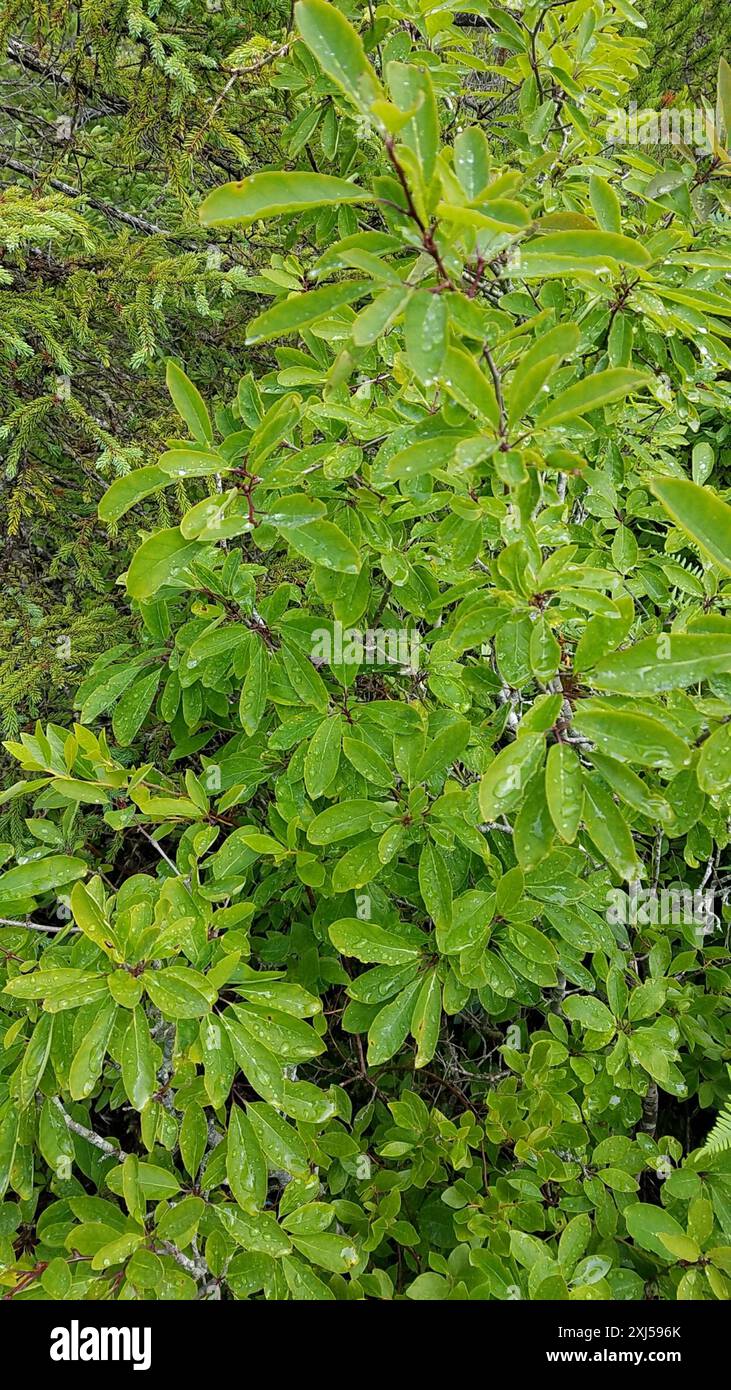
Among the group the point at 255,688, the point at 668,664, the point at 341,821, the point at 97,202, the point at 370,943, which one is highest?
the point at 97,202

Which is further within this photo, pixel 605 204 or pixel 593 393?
pixel 605 204

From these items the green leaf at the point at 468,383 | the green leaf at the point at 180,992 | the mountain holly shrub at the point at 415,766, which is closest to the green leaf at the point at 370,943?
the mountain holly shrub at the point at 415,766

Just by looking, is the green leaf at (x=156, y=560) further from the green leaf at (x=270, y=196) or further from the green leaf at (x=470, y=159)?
the green leaf at (x=470, y=159)

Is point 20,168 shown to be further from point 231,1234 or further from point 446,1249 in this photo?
point 446,1249

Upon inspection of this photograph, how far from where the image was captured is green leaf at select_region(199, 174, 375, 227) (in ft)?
3.11

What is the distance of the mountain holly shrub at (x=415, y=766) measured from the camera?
1062 mm

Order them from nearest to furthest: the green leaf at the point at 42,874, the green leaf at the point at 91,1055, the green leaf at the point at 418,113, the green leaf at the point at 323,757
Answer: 1. the green leaf at the point at 418,113
2. the green leaf at the point at 91,1055
3. the green leaf at the point at 42,874
4. the green leaf at the point at 323,757

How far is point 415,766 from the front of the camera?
1527 millimetres

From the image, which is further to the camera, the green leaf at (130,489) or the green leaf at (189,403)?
the green leaf at (189,403)

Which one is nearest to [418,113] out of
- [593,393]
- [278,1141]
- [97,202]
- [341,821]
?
[593,393]

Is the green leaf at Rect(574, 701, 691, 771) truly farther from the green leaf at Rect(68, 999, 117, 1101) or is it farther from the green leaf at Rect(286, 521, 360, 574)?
the green leaf at Rect(68, 999, 117, 1101)

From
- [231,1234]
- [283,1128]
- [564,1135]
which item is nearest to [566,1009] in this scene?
[564,1135]

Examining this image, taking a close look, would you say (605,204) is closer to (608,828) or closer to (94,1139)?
(608,828)

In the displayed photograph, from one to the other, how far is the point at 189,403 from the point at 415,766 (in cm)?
79
